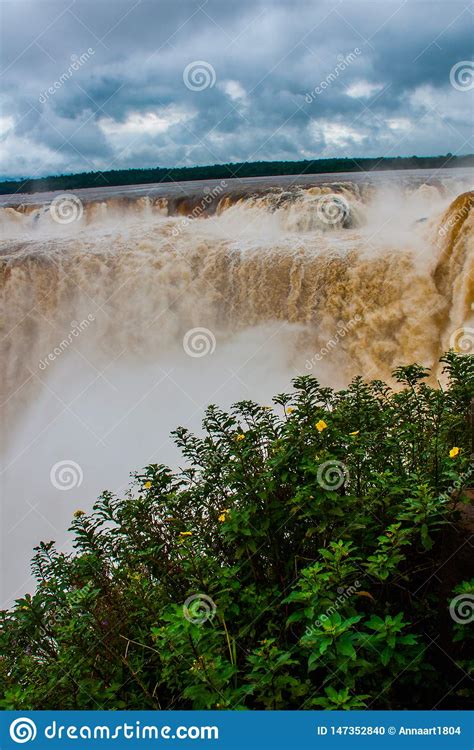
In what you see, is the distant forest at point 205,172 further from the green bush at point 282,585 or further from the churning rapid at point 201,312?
the green bush at point 282,585

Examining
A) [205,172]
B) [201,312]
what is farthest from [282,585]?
[205,172]

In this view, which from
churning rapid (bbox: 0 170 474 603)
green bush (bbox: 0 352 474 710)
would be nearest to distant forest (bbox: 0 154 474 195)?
churning rapid (bbox: 0 170 474 603)

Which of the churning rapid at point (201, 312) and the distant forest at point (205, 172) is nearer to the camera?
the churning rapid at point (201, 312)

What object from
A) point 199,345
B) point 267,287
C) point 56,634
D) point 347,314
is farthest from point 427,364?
→ point 56,634

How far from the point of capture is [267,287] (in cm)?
950

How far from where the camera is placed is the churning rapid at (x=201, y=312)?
8.32 m

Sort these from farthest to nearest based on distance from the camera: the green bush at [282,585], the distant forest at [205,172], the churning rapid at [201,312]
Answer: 1. the distant forest at [205,172]
2. the churning rapid at [201,312]
3. the green bush at [282,585]

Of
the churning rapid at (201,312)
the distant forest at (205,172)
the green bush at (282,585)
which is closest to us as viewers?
the green bush at (282,585)

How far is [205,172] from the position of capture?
15.7 meters

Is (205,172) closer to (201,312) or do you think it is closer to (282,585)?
(201,312)

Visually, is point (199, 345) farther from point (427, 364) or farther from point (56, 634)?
point (56, 634)

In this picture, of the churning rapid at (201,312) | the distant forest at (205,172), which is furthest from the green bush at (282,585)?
the distant forest at (205,172)

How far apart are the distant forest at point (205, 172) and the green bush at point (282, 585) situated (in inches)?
520

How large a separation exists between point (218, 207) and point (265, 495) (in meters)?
9.91
